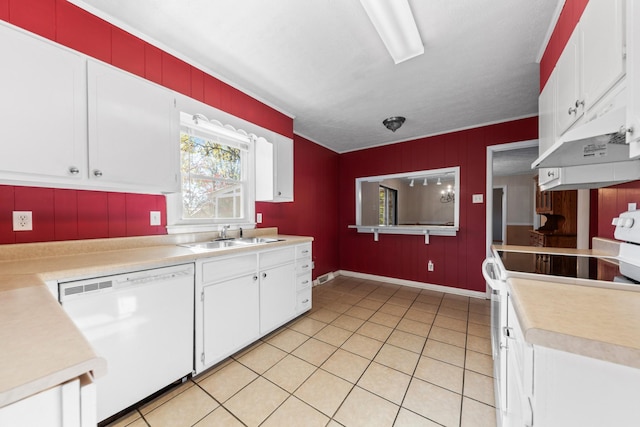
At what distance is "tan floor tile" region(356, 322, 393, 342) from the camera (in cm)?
227

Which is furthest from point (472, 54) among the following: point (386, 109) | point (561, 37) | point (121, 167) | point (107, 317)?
point (107, 317)

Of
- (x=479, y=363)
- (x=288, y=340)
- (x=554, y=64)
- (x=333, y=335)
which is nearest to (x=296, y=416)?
(x=288, y=340)

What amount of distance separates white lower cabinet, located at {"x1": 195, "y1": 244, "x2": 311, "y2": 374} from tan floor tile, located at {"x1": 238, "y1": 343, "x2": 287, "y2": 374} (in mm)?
95

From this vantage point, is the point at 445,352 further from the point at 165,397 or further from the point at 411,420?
the point at 165,397

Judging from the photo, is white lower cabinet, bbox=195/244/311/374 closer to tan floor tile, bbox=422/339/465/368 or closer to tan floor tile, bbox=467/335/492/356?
tan floor tile, bbox=422/339/465/368

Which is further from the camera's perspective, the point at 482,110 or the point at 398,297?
the point at 398,297

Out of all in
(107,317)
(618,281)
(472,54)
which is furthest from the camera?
(472,54)

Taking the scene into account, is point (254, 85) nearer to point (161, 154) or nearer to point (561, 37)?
point (161, 154)

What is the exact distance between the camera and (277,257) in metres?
→ 2.32

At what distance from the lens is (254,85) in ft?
7.64

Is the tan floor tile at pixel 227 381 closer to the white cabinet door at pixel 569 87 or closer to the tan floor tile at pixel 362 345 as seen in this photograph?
the tan floor tile at pixel 362 345

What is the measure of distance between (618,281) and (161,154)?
255 centimetres

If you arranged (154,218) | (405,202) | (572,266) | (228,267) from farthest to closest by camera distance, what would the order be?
(405,202)
(154,218)
(228,267)
(572,266)

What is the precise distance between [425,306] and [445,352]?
39.3 inches
